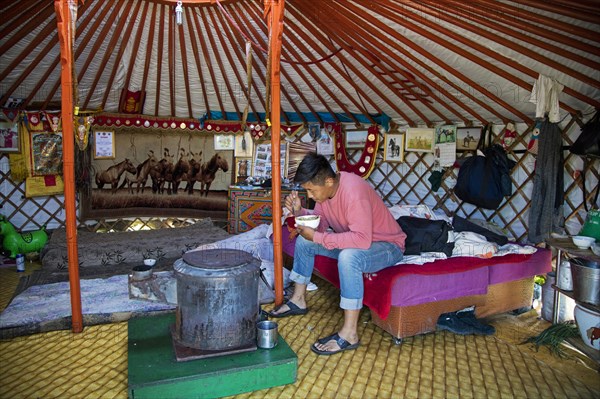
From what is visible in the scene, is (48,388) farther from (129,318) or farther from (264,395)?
(264,395)

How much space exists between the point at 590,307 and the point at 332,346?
122 centimetres

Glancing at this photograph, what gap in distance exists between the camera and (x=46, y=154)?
13.8ft

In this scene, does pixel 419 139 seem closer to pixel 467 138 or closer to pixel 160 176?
pixel 467 138

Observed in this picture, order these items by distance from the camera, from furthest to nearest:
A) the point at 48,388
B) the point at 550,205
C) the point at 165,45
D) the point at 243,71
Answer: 1. the point at 243,71
2. the point at 165,45
3. the point at 550,205
4. the point at 48,388

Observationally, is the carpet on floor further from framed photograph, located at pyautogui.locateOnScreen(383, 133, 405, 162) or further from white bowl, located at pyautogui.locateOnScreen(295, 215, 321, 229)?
framed photograph, located at pyautogui.locateOnScreen(383, 133, 405, 162)

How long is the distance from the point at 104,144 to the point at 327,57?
2648 millimetres

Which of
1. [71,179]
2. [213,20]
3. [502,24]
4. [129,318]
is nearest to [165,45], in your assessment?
[213,20]

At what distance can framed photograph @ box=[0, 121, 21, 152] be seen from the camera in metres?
3.97

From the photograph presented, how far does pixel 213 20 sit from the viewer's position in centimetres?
321

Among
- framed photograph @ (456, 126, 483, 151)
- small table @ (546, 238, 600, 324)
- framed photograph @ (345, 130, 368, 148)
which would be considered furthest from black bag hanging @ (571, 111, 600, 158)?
framed photograph @ (345, 130, 368, 148)

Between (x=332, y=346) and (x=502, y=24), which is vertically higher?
(x=502, y=24)

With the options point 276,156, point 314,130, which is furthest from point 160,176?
point 276,156

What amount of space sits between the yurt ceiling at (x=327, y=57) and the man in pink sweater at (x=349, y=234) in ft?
2.60

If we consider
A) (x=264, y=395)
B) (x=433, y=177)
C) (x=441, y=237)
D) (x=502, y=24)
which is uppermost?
(x=502, y=24)
